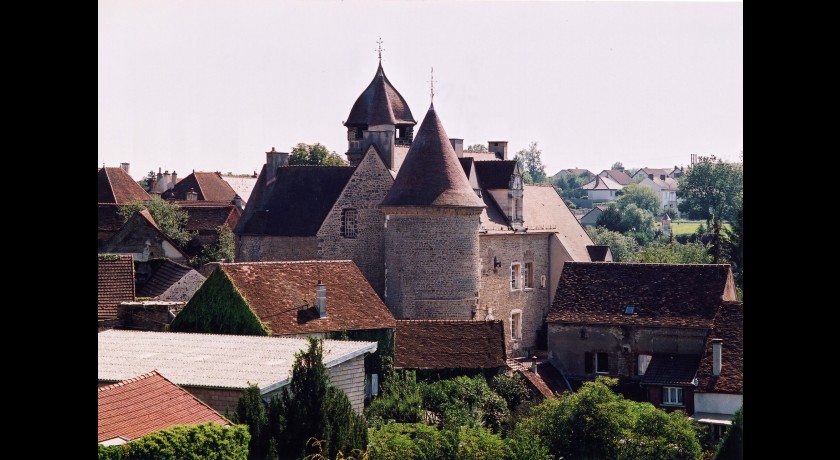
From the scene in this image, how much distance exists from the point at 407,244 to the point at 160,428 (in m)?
22.3

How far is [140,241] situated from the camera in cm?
4781

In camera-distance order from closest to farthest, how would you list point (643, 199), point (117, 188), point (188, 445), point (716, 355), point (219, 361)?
point (188, 445)
point (219, 361)
point (716, 355)
point (117, 188)
point (643, 199)

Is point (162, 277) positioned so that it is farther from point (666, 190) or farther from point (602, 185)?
point (602, 185)

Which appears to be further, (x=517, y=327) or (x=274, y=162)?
(x=274, y=162)

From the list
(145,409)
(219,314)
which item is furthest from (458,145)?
(145,409)

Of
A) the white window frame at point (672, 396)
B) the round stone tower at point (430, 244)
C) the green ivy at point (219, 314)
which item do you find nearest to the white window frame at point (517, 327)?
the round stone tower at point (430, 244)

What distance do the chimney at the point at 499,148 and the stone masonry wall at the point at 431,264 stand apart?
466 inches

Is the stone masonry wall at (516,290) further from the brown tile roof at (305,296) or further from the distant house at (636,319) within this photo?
the brown tile roof at (305,296)

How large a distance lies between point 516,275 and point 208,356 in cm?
2092

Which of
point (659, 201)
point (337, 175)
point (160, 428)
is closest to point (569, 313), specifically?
point (337, 175)

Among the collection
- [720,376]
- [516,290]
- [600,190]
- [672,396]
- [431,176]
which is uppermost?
[600,190]

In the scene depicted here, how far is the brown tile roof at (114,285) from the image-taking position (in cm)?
2823
